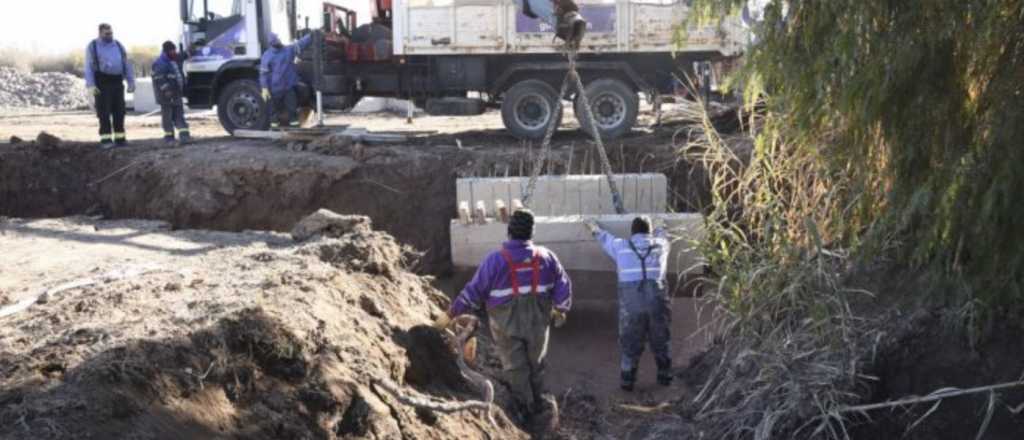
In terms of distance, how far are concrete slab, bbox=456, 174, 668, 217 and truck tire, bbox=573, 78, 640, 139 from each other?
280 cm

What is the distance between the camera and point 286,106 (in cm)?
1512

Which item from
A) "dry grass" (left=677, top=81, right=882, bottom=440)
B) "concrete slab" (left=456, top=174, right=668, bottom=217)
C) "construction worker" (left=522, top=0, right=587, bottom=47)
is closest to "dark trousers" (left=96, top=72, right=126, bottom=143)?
"concrete slab" (left=456, top=174, right=668, bottom=217)

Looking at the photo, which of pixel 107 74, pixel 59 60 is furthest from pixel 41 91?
pixel 107 74

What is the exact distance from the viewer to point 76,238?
8.47m

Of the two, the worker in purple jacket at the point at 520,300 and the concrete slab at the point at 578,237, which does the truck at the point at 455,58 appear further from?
the worker in purple jacket at the point at 520,300

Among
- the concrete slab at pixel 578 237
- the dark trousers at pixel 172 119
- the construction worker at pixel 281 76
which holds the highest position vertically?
the construction worker at pixel 281 76

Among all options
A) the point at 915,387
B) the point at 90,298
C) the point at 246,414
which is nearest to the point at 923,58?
the point at 915,387

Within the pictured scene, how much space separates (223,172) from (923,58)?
9.70 metres

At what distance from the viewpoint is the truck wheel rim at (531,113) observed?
557 inches

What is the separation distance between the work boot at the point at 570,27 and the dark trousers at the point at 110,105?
290 inches

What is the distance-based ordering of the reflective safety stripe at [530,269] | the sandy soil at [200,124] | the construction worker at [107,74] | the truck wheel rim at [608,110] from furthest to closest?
the sandy soil at [200,124] < the truck wheel rim at [608,110] < the construction worker at [107,74] < the reflective safety stripe at [530,269]

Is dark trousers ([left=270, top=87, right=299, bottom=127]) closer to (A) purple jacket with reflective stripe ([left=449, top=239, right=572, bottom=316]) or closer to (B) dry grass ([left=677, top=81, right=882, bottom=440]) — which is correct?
(B) dry grass ([left=677, top=81, right=882, bottom=440])

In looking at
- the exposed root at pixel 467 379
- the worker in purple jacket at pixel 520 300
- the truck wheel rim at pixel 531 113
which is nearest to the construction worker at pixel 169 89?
the truck wheel rim at pixel 531 113

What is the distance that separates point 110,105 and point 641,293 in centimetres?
856
